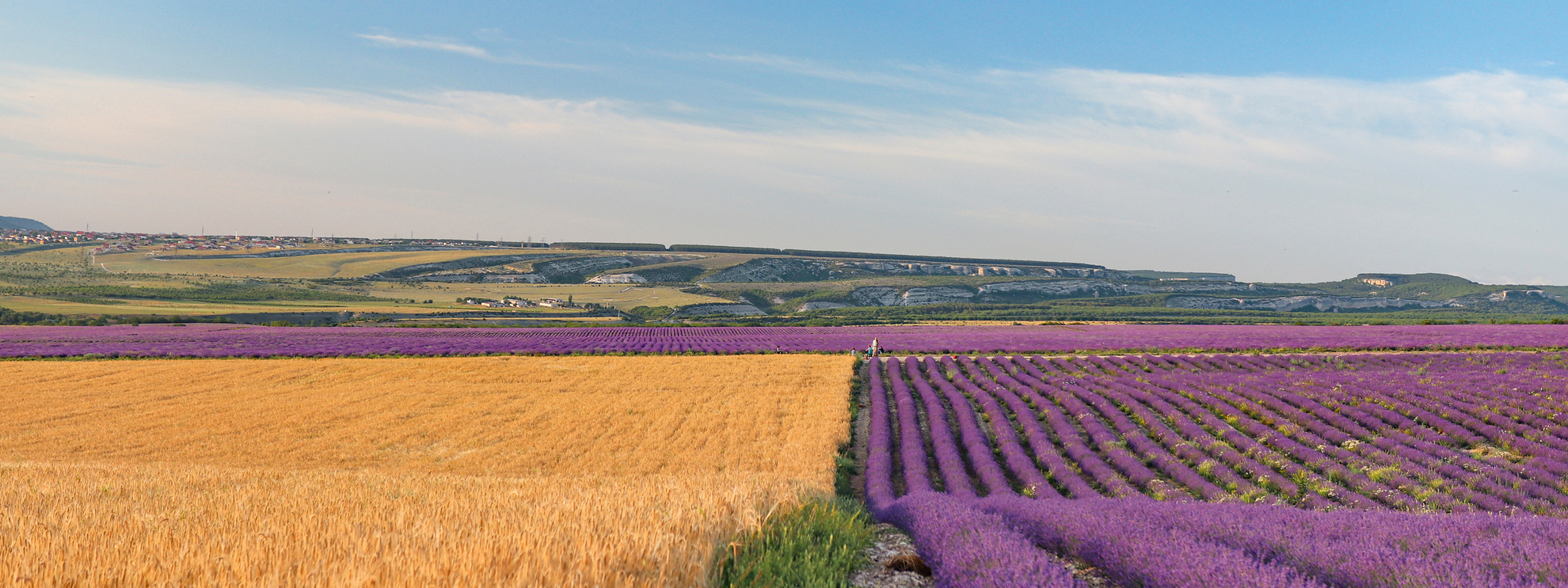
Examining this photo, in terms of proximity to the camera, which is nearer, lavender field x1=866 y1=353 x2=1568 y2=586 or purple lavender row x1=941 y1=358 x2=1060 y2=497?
lavender field x1=866 y1=353 x2=1568 y2=586

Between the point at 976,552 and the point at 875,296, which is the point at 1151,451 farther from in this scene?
the point at 875,296

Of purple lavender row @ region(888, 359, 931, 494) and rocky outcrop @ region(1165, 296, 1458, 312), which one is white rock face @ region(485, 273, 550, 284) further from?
purple lavender row @ region(888, 359, 931, 494)

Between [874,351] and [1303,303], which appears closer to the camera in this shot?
[874,351]

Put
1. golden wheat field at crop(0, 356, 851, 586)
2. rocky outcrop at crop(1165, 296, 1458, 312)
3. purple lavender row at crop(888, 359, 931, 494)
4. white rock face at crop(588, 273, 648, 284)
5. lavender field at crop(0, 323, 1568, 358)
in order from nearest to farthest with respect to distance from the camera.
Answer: golden wheat field at crop(0, 356, 851, 586)
purple lavender row at crop(888, 359, 931, 494)
lavender field at crop(0, 323, 1568, 358)
rocky outcrop at crop(1165, 296, 1458, 312)
white rock face at crop(588, 273, 648, 284)

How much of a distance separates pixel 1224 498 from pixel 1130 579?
22.5ft

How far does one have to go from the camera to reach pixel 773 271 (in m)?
178

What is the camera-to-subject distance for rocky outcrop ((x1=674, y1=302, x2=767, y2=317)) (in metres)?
105

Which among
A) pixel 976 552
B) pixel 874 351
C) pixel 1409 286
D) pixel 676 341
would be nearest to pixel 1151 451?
pixel 976 552

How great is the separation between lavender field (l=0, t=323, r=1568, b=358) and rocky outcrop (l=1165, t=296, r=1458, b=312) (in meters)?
87.6

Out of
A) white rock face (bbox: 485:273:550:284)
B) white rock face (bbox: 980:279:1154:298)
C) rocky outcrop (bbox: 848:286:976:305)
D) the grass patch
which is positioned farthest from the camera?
white rock face (bbox: 980:279:1154:298)

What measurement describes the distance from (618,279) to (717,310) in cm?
5525

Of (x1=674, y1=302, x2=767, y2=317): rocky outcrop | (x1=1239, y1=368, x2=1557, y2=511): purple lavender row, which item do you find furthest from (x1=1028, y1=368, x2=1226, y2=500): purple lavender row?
(x1=674, y1=302, x2=767, y2=317): rocky outcrop

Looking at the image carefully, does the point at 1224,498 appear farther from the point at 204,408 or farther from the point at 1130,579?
the point at 204,408

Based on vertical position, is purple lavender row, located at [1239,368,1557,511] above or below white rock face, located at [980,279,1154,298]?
below
